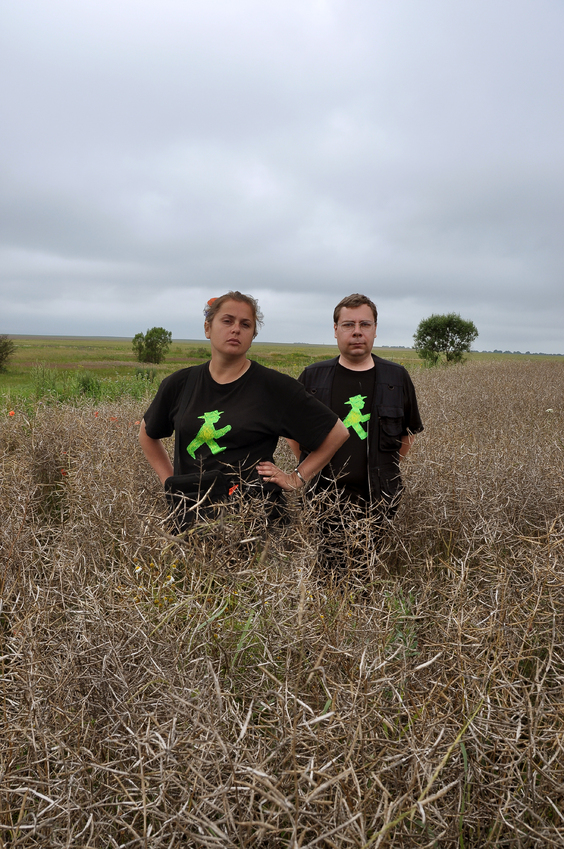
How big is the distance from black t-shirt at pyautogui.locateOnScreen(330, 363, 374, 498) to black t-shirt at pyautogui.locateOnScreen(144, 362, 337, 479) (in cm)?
54

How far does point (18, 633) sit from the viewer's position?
147 cm

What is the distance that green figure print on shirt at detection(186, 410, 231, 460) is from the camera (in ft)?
9.03

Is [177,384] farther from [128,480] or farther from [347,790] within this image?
[347,790]

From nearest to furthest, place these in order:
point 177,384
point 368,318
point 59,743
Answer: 1. point 59,743
2. point 177,384
3. point 368,318

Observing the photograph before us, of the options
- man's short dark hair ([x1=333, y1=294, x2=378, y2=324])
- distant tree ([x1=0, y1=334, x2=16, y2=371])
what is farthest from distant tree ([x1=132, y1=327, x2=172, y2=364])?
man's short dark hair ([x1=333, y1=294, x2=378, y2=324])

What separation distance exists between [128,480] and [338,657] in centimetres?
206

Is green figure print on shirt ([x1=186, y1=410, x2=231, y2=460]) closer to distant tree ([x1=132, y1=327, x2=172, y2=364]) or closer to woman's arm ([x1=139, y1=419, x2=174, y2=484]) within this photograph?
woman's arm ([x1=139, y1=419, x2=174, y2=484])

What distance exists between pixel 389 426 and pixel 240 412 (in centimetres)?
122

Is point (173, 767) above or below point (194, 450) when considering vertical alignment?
below

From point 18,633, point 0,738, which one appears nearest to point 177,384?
point 18,633

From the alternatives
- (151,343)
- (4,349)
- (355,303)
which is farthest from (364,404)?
(151,343)

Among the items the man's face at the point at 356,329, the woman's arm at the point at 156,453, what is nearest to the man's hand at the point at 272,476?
the woman's arm at the point at 156,453

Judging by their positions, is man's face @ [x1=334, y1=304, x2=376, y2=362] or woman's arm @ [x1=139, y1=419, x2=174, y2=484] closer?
woman's arm @ [x1=139, y1=419, x2=174, y2=484]

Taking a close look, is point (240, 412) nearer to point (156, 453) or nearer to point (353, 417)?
point (156, 453)
